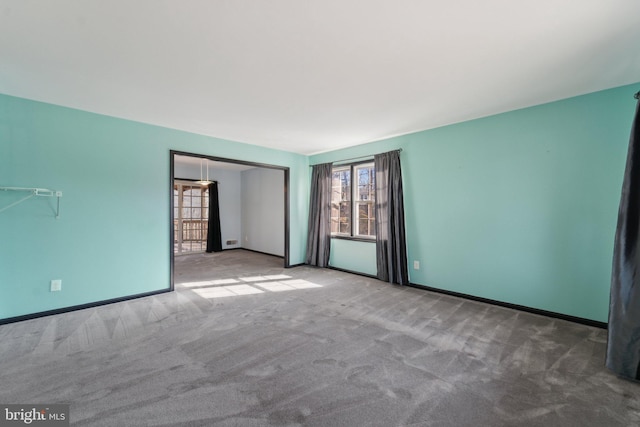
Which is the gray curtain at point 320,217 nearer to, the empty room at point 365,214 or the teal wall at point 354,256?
the teal wall at point 354,256

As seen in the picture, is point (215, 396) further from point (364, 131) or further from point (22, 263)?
point (364, 131)

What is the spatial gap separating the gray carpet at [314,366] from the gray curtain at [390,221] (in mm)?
893

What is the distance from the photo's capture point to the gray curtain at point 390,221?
167 inches

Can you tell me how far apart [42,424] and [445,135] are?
15.6 feet

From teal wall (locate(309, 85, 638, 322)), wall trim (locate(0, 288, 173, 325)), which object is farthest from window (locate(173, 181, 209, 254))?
teal wall (locate(309, 85, 638, 322))

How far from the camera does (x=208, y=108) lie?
322 cm

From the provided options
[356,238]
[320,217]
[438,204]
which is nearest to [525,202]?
[438,204]

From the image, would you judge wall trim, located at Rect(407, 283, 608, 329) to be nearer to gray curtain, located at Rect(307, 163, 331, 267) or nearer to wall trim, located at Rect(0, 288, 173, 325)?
gray curtain, located at Rect(307, 163, 331, 267)

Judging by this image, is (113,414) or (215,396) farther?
(215,396)

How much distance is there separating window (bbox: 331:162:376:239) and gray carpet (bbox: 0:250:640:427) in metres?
1.90

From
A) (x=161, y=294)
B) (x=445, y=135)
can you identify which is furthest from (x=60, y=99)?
(x=445, y=135)

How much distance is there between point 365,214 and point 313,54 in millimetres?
3371

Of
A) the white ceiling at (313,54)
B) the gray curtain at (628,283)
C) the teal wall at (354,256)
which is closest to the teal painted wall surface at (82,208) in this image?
the white ceiling at (313,54)

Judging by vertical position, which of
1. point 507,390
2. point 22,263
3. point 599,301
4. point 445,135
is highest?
point 445,135
